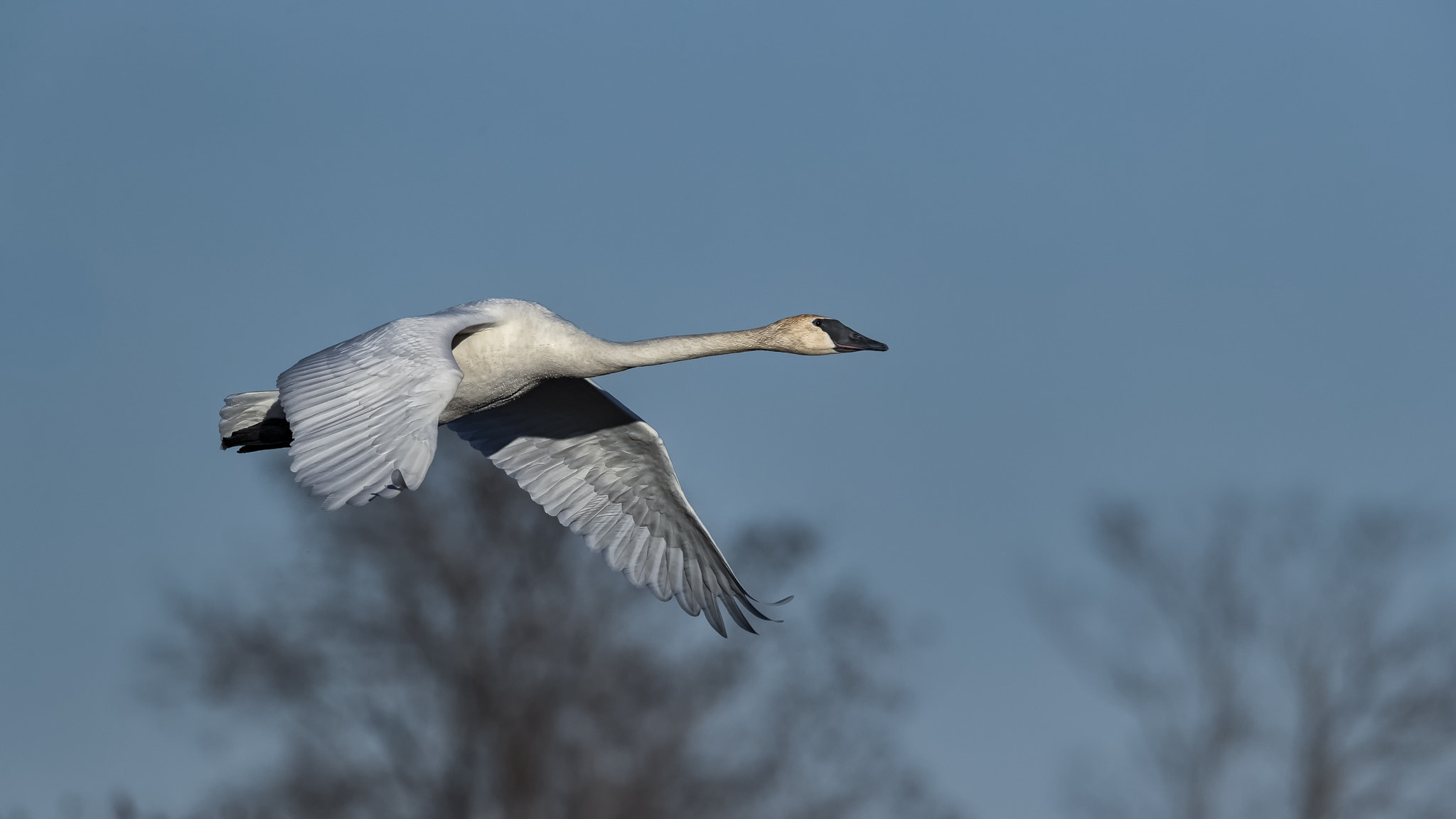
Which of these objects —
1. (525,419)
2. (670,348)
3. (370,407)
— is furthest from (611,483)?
(370,407)

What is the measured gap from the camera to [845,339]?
10891 mm

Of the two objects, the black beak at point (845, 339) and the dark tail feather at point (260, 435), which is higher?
the black beak at point (845, 339)

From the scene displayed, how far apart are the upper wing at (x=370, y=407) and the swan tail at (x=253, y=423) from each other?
156 centimetres

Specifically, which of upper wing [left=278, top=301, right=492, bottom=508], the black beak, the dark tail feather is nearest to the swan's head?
the black beak

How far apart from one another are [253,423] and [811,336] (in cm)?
354

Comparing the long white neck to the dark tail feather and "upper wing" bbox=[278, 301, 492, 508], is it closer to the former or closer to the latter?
"upper wing" bbox=[278, 301, 492, 508]

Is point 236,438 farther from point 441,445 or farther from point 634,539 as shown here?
point 441,445

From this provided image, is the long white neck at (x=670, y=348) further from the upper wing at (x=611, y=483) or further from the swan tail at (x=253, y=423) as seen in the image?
the swan tail at (x=253, y=423)

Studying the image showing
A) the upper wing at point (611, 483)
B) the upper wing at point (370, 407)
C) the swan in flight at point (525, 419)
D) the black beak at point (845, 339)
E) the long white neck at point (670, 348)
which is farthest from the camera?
the upper wing at point (611, 483)

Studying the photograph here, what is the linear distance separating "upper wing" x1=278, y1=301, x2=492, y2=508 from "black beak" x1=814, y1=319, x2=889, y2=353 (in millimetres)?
2898

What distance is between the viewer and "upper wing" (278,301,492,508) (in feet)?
24.0

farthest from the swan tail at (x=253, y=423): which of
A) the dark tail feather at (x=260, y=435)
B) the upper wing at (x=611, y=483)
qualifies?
the upper wing at (x=611, y=483)

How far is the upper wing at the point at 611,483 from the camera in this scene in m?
11.2

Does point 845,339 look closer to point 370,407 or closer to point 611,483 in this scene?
point 611,483
